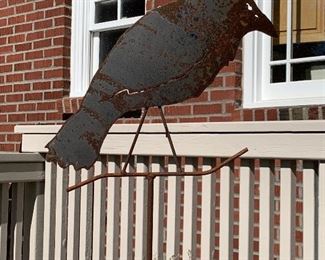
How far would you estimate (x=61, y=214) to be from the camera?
11.4ft

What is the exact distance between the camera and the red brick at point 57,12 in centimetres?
435

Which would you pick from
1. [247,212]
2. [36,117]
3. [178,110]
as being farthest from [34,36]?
[247,212]

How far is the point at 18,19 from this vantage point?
4.69 meters

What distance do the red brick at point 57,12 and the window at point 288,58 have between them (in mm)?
1523

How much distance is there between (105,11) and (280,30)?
1.43 m

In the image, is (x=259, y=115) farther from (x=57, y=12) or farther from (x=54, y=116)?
(x=57, y=12)

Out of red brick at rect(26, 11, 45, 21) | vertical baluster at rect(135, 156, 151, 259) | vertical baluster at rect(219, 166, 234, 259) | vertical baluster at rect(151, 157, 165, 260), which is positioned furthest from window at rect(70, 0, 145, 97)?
vertical baluster at rect(219, 166, 234, 259)

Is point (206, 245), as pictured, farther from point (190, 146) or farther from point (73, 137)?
point (73, 137)

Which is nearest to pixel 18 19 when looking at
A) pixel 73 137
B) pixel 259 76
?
pixel 259 76

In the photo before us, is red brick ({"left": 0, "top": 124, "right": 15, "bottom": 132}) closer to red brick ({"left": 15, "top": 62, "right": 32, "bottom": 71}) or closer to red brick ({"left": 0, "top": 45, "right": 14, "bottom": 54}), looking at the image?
red brick ({"left": 15, "top": 62, "right": 32, "bottom": 71})

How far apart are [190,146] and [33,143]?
113 cm

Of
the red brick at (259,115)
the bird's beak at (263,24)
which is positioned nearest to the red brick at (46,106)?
the red brick at (259,115)

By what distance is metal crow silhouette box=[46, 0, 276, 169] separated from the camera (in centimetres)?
219

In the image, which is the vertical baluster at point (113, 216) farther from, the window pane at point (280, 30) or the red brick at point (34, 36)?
the red brick at point (34, 36)
